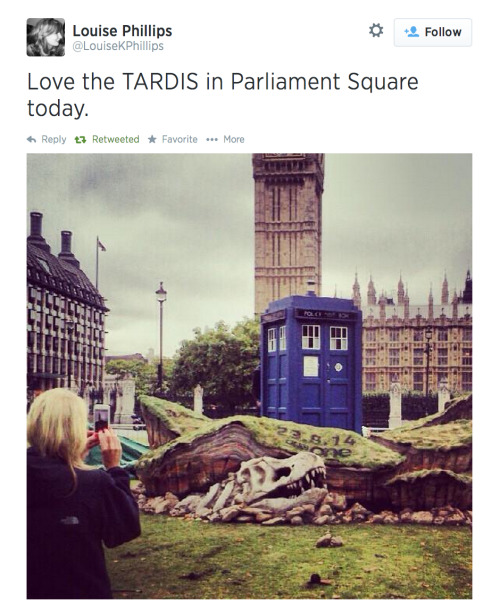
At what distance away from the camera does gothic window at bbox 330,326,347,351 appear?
4680 millimetres

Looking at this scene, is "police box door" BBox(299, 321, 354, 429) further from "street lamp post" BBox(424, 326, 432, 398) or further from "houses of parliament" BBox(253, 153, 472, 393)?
"street lamp post" BBox(424, 326, 432, 398)

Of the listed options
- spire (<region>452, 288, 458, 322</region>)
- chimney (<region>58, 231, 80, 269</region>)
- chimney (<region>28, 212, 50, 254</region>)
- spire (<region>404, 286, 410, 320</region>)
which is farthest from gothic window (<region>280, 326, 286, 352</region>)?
chimney (<region>28, 212, 50, 254</region>)

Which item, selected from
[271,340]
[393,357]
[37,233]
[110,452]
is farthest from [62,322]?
[393,357]

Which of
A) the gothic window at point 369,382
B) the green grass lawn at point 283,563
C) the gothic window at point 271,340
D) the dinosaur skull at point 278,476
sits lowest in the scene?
the green grass lawn at point 283,563

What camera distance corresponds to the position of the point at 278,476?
4559 mm

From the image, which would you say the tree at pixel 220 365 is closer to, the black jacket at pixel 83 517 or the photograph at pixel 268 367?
the photograph at pixel 268 367
